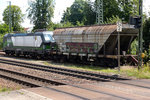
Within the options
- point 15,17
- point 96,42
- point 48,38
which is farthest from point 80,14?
point 96,42

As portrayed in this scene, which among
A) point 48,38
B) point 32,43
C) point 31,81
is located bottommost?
point 31,81

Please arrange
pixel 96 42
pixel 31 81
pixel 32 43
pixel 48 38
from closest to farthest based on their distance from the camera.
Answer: pixel 31 81 → pixel 96 42 → pixel 48 38 → pixel 32 43

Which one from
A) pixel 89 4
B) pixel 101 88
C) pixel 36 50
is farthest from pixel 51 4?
pixel 101 88

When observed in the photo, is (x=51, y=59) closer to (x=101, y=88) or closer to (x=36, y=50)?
(x=36, y=50)

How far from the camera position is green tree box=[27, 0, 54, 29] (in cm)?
5881

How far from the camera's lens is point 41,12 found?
59656 mm

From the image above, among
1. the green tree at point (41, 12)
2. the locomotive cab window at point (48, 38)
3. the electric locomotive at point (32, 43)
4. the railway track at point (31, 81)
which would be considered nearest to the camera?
the railway track at point (31, 81)

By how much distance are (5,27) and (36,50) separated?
39838 millimetres

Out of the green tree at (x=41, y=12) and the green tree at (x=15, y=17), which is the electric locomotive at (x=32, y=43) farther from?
the green tree at (x=15, y=17)

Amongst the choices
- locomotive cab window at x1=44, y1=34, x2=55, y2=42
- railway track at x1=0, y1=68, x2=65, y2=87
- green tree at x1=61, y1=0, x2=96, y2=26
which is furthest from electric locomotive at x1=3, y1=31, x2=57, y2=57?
green tree at x1=61, y1=0, x2=96, y2=26

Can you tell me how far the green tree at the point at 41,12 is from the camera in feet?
193

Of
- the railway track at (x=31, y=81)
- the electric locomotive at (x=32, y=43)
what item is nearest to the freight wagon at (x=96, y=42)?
the electric locomotive at (x=32, y=43)

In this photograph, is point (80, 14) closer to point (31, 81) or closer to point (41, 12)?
point (41, 12)

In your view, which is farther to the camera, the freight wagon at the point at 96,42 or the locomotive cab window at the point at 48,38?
the locomotive cab window at the point at 48,38
